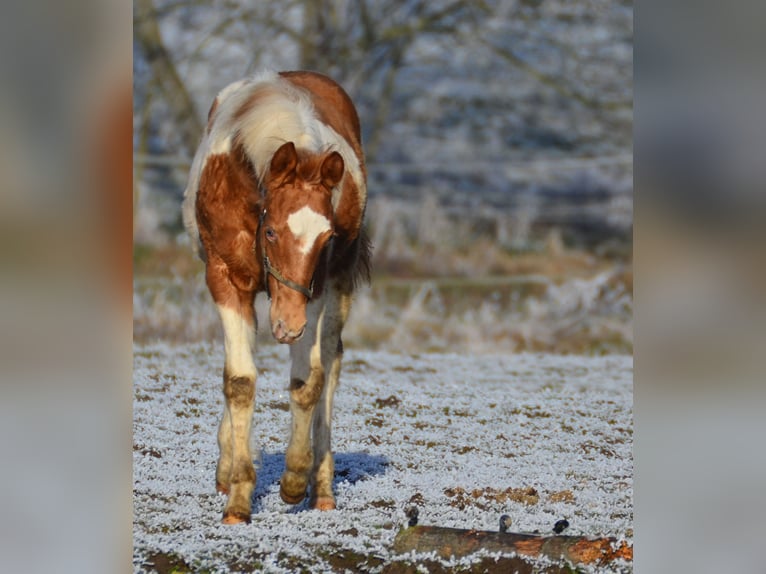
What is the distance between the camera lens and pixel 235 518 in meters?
4.69

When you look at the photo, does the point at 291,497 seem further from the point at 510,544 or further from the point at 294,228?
the point at 294,228

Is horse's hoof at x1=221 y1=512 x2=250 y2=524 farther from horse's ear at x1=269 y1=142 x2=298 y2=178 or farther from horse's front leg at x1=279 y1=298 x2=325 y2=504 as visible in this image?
horse's ear at x1=269 y1=142 x2=298 y2=178

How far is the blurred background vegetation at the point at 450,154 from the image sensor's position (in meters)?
14.3

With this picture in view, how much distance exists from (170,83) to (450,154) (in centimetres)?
485

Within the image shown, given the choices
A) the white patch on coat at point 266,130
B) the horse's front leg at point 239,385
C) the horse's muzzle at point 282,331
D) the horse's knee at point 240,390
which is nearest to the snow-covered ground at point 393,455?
the horse's front leg at point 239,385

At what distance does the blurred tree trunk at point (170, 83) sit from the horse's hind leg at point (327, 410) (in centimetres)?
1019

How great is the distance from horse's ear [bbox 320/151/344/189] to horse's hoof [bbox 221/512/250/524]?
1.73m

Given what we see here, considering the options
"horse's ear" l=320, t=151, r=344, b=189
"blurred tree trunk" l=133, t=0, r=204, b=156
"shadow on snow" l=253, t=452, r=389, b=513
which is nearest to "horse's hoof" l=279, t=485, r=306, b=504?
"shadow on snow" l=253, t=452, r=389, b=513

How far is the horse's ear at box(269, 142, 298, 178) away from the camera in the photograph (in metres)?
4.18

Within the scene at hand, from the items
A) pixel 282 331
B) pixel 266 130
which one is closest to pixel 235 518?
pixel 282 331

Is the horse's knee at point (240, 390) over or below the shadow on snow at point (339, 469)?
over

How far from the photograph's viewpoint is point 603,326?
1480 centimetres

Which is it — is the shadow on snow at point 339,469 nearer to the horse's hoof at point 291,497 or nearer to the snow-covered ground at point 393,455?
the snow-covered ground at point 393,455
